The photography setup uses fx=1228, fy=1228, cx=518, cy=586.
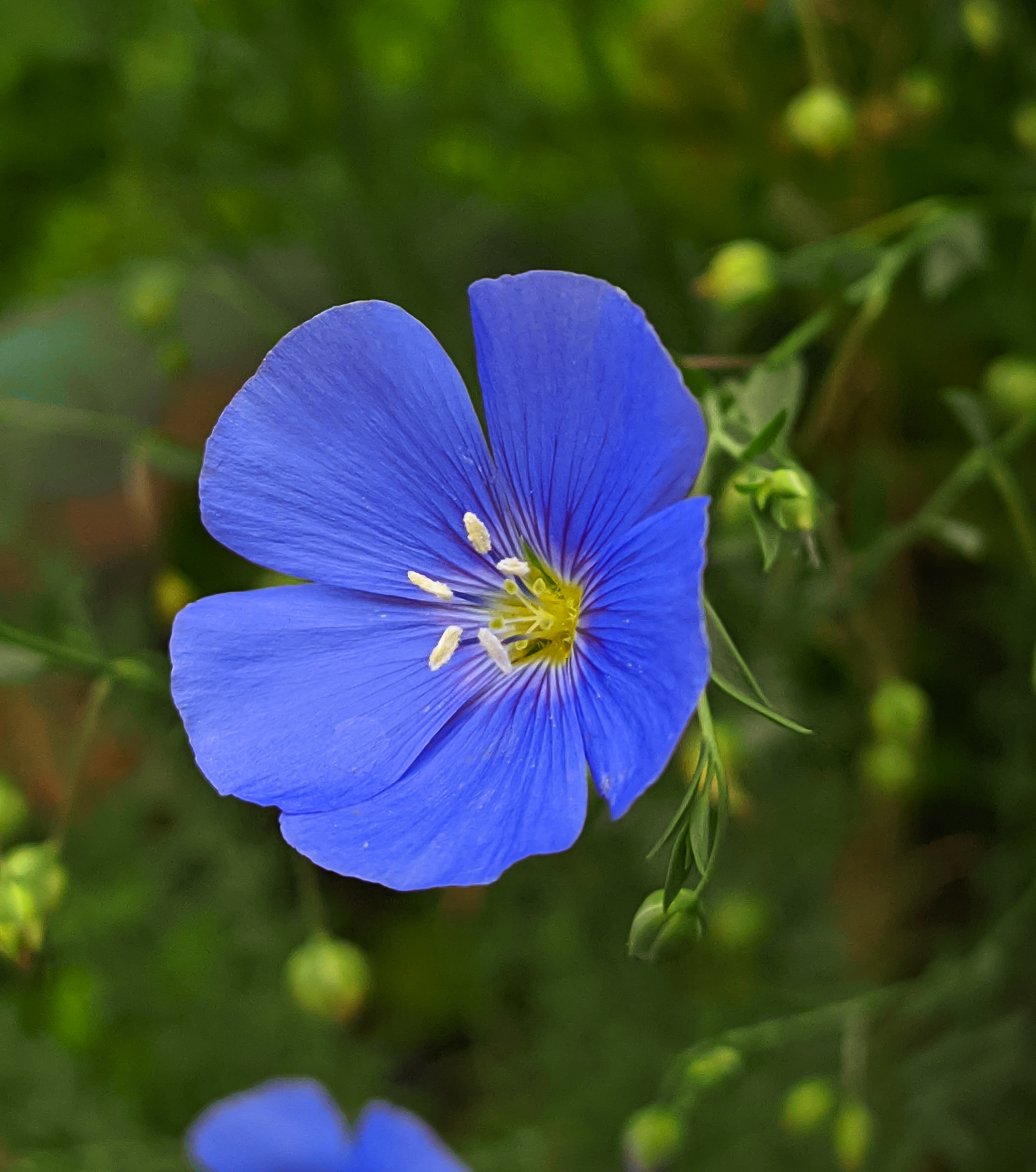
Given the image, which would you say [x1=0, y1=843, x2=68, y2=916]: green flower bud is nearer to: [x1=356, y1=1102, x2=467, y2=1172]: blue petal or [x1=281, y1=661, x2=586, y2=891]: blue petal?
[x1=281, y1=661, x2=586, y2=891]: blue petal

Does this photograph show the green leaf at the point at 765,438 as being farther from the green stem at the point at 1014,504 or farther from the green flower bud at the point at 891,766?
the green flower bud at the point at 891,766

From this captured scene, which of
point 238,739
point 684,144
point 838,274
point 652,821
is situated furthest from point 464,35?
point 238,739

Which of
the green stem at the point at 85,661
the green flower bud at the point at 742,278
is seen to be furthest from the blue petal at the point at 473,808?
the green flower bud at the point at 742,278

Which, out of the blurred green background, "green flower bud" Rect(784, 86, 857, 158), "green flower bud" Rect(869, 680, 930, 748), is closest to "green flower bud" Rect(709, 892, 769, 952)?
the blurred green background

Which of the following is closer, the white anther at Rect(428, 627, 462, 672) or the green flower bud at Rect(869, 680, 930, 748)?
the white anther at Rect(428, 627, 462, 672)

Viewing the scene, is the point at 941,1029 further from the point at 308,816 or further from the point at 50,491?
the point at 50,491

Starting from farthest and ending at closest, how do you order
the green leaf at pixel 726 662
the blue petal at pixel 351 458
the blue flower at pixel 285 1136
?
the blue flower at pixel 285 1136 → the blue petal at pixel 351 458 → the green leaf at pixel 726 662

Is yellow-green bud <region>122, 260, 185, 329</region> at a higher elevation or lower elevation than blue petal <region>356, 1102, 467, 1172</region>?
higher
